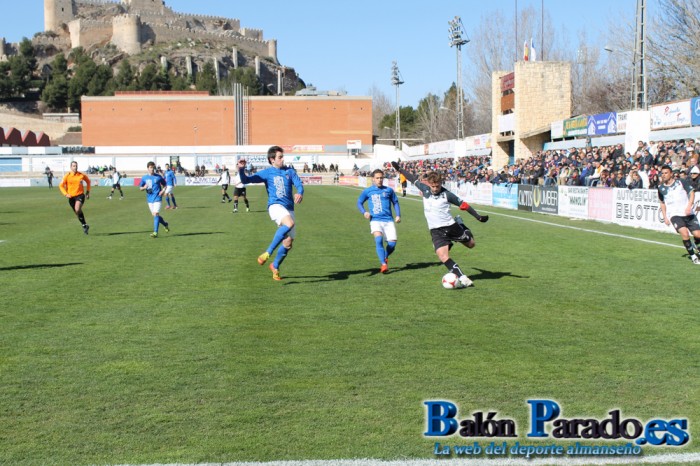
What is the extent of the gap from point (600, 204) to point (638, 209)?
2.83 metres

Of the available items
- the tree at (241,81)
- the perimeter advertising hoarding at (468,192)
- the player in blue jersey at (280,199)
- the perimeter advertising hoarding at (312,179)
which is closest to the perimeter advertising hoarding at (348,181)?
the perimeter advertising hoarding at (312,179)

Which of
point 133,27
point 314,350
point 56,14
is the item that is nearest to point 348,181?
point 314,350

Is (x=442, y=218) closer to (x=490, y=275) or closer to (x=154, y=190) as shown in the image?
(x=490, y=275)

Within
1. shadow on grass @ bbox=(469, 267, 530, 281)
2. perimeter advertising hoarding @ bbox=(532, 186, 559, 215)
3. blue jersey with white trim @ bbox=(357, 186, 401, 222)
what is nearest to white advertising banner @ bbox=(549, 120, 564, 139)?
perimeter advertising hoarding @ bbox=(532, 186, 559, 215)

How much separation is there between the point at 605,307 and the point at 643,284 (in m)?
2.30

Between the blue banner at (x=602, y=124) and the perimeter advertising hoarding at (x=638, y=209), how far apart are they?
→ 11726 millimetres

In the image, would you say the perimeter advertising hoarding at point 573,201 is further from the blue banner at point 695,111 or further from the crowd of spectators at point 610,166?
the blue banner at point 695,111

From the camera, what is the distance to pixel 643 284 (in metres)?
11.9

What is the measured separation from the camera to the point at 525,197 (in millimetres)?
34062

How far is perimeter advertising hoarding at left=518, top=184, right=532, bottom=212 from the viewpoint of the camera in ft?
110

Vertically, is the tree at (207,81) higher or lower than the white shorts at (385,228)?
higher

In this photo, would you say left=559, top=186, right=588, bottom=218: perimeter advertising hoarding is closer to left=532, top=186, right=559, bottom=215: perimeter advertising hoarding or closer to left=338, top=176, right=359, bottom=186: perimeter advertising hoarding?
left=532, top=186, right=559, bottom=215: perimeter advertising hoarding

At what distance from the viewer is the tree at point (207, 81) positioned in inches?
6068

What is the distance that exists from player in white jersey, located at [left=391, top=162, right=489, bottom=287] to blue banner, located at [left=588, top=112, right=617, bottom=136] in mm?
26576
